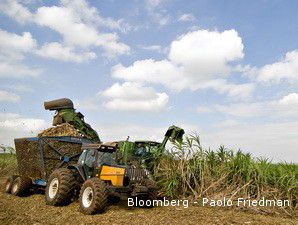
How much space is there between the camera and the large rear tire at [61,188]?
33.2ft

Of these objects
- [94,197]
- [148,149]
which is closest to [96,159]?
[94,197]

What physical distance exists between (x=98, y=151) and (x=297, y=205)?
592 cm

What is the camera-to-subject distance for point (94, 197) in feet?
29.3

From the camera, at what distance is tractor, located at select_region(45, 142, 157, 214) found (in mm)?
9109

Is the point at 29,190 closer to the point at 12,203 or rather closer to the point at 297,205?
the point at 12,203

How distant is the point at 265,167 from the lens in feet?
37.4

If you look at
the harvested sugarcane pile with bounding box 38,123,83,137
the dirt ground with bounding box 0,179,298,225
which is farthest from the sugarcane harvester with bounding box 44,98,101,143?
the dirt ground with bounding box 0,179,298,225

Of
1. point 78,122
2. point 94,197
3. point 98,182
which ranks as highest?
point 78,122

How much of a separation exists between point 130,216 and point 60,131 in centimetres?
596

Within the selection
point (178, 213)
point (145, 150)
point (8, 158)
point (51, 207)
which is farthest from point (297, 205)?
point (8, 158)

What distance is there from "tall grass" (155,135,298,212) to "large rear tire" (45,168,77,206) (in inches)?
103

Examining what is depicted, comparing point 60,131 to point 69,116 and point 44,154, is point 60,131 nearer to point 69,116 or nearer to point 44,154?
point 69,116

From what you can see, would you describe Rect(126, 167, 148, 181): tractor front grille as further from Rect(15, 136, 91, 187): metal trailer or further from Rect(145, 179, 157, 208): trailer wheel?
Rect(15, 136, 91, 187): metal trailer

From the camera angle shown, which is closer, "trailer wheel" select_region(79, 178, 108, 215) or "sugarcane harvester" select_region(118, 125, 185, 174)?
"trailer wheel" select_region(79, 178, 108, 215)
